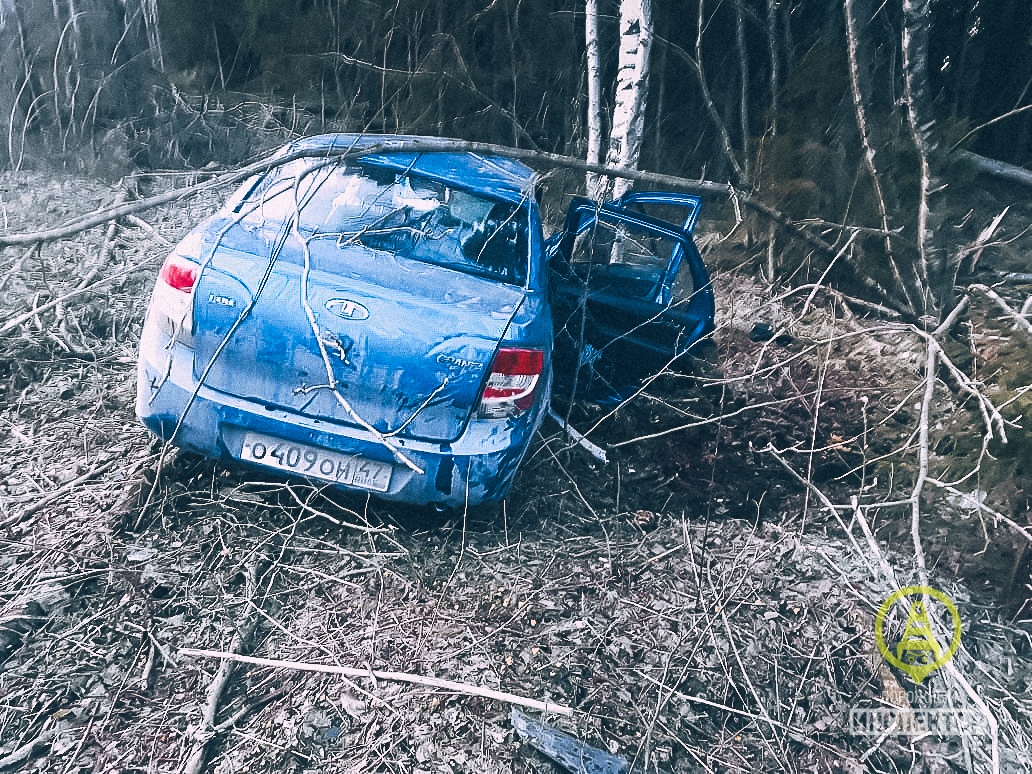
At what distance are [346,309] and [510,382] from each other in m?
0.69

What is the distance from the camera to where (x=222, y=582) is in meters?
2.50

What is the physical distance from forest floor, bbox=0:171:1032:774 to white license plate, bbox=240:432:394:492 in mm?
335

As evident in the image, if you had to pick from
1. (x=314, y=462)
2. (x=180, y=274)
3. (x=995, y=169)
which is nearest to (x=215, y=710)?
(x=314, y=462)

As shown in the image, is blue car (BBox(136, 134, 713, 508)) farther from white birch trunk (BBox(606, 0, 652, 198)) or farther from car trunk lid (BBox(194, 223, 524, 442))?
white birch trunk (BBox(606, 0, 652, 198))

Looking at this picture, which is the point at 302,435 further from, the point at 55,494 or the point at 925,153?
the point at 925,153

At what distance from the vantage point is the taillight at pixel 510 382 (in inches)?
96.6

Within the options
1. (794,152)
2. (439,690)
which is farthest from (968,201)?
(439,690)

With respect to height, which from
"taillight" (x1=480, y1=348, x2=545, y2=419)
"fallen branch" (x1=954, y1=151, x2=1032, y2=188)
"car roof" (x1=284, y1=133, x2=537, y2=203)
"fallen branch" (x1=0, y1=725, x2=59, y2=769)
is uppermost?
"fallen branch" (x1=954, y1=151, x2=1032, y2=188)

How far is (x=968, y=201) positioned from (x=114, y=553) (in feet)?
14.4

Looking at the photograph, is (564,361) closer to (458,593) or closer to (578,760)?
(458,593)

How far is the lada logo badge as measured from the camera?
2379 millimetres

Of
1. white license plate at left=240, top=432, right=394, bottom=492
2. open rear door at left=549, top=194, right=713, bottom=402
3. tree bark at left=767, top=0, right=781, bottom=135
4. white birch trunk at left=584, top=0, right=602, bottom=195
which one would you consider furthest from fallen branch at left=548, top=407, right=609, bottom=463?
tree bark at left=767, top=0, right=781, bottom=135
